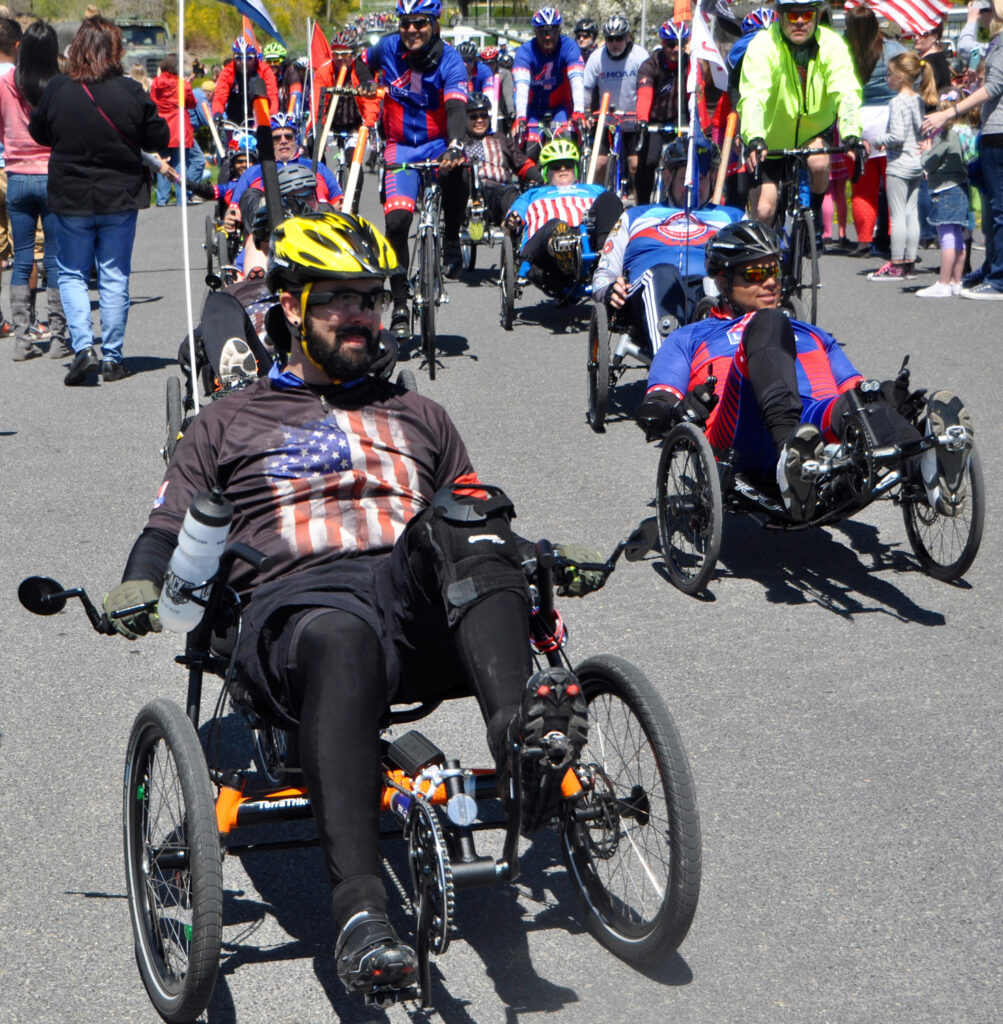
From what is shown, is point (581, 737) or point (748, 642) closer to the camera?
point (581, 737)

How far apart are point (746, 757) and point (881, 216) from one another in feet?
36.1

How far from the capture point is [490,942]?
3248mm

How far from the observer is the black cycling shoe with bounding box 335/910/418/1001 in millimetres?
2580

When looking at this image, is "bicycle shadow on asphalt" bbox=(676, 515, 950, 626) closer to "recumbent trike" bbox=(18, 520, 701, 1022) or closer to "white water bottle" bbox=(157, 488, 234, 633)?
"recumbent trike" bbox=(18, 520, 701, 1022)

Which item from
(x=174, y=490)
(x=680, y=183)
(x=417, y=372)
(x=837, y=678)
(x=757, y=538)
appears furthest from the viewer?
(x=680, y=183)

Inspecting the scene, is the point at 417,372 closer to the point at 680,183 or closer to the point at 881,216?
the point at 680,183

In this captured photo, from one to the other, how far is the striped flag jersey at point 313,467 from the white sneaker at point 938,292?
9113 mm

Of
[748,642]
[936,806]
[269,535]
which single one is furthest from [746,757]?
[269,535]

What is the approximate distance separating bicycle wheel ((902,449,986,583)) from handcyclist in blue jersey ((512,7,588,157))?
9.35 metres

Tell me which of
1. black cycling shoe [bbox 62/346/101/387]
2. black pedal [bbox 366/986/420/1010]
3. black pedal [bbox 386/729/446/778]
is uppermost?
black pedal [bbox 386/729/446/778]

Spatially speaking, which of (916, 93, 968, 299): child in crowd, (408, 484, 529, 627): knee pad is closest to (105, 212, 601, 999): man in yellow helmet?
(408, 484, 529, 627): knee pad

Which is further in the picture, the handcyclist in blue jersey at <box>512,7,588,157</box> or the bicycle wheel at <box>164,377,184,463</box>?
the handcyclist in blue jersey at <box>512,7,588,157</box>

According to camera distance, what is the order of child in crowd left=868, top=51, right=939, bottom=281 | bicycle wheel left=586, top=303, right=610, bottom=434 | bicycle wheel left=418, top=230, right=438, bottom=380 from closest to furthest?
bicycle wheel left=586, top=303, right=610, bottom=434
bicycle wheel left=418, top=230, right=438, bottom=380
child in crowd left=868, top=51, right=939, bottom=281

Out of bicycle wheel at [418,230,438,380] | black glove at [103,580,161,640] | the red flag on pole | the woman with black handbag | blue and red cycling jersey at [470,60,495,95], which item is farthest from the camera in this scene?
blue and red cycling jersey at [470,60,495,95]
